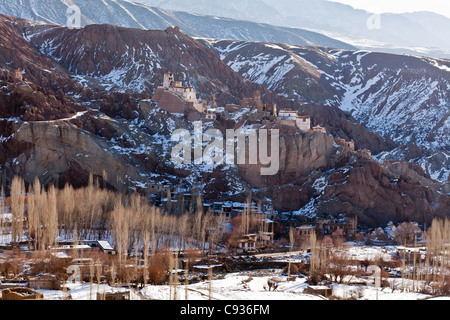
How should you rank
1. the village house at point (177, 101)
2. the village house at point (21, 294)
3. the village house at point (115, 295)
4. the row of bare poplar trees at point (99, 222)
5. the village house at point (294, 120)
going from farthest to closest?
the village house at point (177, 101) < the village house at point (294, 120) < the row of bare poplar trees at point (99, 222) < the village house at point (115, 295) < the village house at point (21, 294)

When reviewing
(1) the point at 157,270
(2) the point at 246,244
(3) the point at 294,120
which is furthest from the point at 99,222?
(3) the point at 294,120

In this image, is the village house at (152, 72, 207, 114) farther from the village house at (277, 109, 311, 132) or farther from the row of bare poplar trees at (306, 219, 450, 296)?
the row of bare poplar trees at (306, 219, 450, 296)

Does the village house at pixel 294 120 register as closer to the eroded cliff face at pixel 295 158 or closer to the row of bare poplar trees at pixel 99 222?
the eroded cliff face at pixel 295 158

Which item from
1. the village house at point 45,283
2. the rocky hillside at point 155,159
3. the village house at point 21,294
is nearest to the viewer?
the village house at point 21,294

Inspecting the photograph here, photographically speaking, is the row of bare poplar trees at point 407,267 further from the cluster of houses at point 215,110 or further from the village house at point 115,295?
the cluster of houses at point 215,110

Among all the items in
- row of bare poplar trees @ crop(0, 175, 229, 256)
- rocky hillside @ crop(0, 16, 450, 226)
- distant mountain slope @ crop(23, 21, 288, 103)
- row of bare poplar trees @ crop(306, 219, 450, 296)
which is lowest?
row of bare poplar trees @ crop(306, 219, 450, 296)

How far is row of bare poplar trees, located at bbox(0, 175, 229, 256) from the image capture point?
258ft

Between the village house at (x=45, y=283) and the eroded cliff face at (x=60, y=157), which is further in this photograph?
the eroded cliff face at (x=60, y=157)

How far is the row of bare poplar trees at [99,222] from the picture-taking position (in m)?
78.8

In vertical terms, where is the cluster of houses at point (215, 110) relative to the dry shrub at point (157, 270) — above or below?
above

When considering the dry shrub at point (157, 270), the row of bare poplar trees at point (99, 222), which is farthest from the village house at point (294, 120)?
the dry shrub at point (157, 270)

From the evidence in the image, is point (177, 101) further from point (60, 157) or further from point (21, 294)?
point (21, 294)

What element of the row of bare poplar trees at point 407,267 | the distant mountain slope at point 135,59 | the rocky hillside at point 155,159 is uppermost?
the distant mountain slope at point 135,59

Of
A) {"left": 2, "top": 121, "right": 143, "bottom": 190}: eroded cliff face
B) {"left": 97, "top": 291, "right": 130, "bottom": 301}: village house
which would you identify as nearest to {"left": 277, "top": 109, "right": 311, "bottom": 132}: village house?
{"left": 2, "top": 121, "right": 143, "bottom": 190}: eroded cliff face
